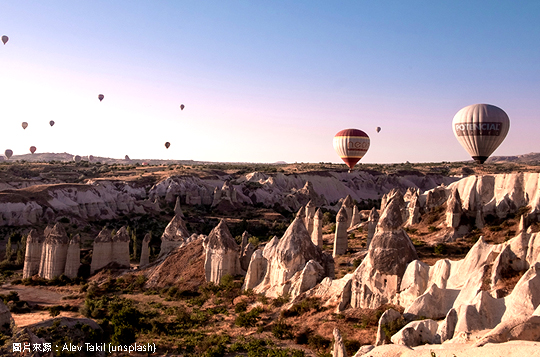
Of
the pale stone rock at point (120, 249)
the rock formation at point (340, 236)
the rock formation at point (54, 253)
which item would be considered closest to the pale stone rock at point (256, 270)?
the rock formation at point (340, 236)

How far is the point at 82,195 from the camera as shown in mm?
59062

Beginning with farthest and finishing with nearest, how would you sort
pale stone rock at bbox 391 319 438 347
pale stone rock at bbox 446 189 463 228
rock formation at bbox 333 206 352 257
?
pale stone rock at bbox 446 189 463 228 → rock formation at bbox 333 206 352 257 → pale stone rock at bbox 391 319 438 347

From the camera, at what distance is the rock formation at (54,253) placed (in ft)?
106

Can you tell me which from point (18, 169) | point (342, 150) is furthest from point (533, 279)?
point (18, 169)

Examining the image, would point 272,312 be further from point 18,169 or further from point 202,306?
point 18,169

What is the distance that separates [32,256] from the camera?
33.5 metres

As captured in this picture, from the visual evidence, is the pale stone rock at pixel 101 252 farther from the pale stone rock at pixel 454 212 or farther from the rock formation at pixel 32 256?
the pale stone rock at pixel 454 212

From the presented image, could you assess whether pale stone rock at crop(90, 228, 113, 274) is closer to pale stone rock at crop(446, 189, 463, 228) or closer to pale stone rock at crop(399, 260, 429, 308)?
pale stone rock at crop(399, 260, 429, 308)

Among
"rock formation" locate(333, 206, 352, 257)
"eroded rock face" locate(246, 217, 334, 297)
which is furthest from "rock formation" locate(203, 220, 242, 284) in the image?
"rock formation" locate(333, 206, 352, 257)

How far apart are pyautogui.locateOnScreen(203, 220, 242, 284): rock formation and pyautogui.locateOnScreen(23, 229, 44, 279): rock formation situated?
14295mm

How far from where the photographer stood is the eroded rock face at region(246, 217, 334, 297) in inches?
Result: 915

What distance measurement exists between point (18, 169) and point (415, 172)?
82.2 meters

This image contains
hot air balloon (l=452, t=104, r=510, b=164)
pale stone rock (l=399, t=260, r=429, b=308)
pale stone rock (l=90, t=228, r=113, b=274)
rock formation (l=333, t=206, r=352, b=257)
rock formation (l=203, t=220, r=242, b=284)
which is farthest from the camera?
hot air balloon (l=452, t=104, r=510, b=164)

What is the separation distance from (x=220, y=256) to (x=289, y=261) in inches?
248
